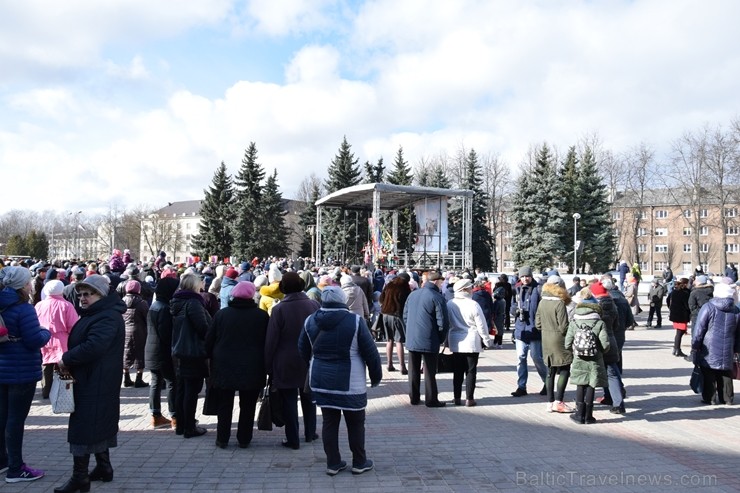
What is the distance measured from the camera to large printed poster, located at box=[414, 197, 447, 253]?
110ft

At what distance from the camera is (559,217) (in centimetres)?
4691

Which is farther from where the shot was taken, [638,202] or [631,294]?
[638,202]

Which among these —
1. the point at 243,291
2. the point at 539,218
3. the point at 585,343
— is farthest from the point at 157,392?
the point at 539,218

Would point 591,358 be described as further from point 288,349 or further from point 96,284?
point 96,284

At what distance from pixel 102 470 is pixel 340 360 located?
227cm

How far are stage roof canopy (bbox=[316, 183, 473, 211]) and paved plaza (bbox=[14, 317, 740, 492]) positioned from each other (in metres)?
22.8

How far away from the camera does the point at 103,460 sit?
200 inches

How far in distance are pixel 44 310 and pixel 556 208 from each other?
145 ft

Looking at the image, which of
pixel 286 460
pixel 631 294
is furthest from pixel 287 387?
pixel 631 294

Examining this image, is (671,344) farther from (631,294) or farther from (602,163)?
(602,163)

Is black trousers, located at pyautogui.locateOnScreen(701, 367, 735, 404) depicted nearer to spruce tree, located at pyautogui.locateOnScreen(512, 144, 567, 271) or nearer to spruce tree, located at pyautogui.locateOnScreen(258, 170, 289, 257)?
spruce tree, located at pyautogui.locateOnScreen(512, 144, 567, 271)

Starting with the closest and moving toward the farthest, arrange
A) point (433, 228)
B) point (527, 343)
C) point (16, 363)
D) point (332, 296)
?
point (16, 363), point (332, 296), point (527, 343), point (433, 228)

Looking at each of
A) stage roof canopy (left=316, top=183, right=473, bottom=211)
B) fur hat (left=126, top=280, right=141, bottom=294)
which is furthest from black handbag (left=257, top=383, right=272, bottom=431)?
stage roof canopy (left=316, top=183, right=473, bottom=211)

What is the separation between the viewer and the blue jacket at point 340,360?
204 inches
